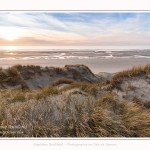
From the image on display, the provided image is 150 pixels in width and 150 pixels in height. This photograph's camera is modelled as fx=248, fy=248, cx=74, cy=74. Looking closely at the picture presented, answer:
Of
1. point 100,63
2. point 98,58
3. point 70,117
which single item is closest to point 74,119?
point 70,117

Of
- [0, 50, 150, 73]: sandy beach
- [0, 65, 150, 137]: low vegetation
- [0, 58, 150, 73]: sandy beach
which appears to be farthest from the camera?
[0, 58, 150, 73]: sandy beach

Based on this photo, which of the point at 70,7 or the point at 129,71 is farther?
the point at 129,71

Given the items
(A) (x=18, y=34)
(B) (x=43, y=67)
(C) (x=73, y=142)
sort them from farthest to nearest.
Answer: (B) (x=43, y=67), (A) (x=18, y=34), (C) (x=73, y=142)

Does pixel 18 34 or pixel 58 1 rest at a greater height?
pixel 58 1

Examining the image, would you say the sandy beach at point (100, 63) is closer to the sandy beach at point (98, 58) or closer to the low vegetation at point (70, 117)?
the sandy beach at point (98, 58)

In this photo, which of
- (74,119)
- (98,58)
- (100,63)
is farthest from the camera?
(100,63)

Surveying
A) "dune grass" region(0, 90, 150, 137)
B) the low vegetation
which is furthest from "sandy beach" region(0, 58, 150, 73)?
"dune grass" region(0, 90, 150, 137)

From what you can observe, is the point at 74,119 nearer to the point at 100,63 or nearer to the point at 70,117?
the point at 70,117

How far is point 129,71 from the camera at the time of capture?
4.84 metres

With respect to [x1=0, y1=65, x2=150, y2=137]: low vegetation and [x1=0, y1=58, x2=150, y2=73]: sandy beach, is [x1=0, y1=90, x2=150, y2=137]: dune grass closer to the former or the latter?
[x1=0, y1=65, x2=150, y2=137]: low vegetation

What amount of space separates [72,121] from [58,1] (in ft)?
5.34

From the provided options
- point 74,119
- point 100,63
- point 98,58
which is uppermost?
point 98,58

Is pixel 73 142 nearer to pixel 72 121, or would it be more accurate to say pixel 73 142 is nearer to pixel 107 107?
pixel 72 121

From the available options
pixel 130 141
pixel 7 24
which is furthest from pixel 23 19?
pixel 130 141
